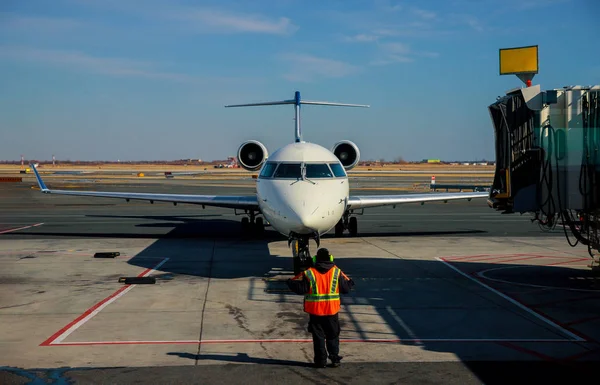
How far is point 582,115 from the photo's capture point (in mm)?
13180

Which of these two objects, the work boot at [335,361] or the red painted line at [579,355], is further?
the red painted line at [579,355]

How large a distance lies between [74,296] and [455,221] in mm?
22464

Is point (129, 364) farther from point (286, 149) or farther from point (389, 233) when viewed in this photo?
point (389, 233)

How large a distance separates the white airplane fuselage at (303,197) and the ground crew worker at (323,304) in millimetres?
5528

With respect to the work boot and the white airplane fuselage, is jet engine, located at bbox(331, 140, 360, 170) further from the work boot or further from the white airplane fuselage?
the work boot

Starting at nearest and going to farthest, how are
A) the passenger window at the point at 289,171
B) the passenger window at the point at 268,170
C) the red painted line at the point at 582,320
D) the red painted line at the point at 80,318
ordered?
the red painted line at the point at 80,318 < the red painted line at the point at 582,320 < the passenger window at the point at 289,171 < the passenger window at the point at 268,170

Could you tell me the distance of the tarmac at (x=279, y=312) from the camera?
8.61 m

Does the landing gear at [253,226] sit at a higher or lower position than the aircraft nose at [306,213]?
lower

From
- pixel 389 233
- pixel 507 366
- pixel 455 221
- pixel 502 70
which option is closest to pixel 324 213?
pixel 502 70

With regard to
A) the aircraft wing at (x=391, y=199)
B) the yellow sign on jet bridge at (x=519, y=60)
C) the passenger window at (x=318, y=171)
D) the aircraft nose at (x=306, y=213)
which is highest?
the yellow sign on jet bridge at (x=519, y=60)

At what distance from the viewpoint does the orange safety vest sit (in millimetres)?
8812

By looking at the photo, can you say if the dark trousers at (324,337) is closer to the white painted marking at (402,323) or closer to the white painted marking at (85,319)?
the white painted marking at (402,323)

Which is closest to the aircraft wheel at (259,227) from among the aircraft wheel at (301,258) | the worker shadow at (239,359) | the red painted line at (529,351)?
the aircraft wheel at (301,258)

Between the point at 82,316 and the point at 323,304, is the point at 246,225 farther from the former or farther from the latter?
the point at 323,304
